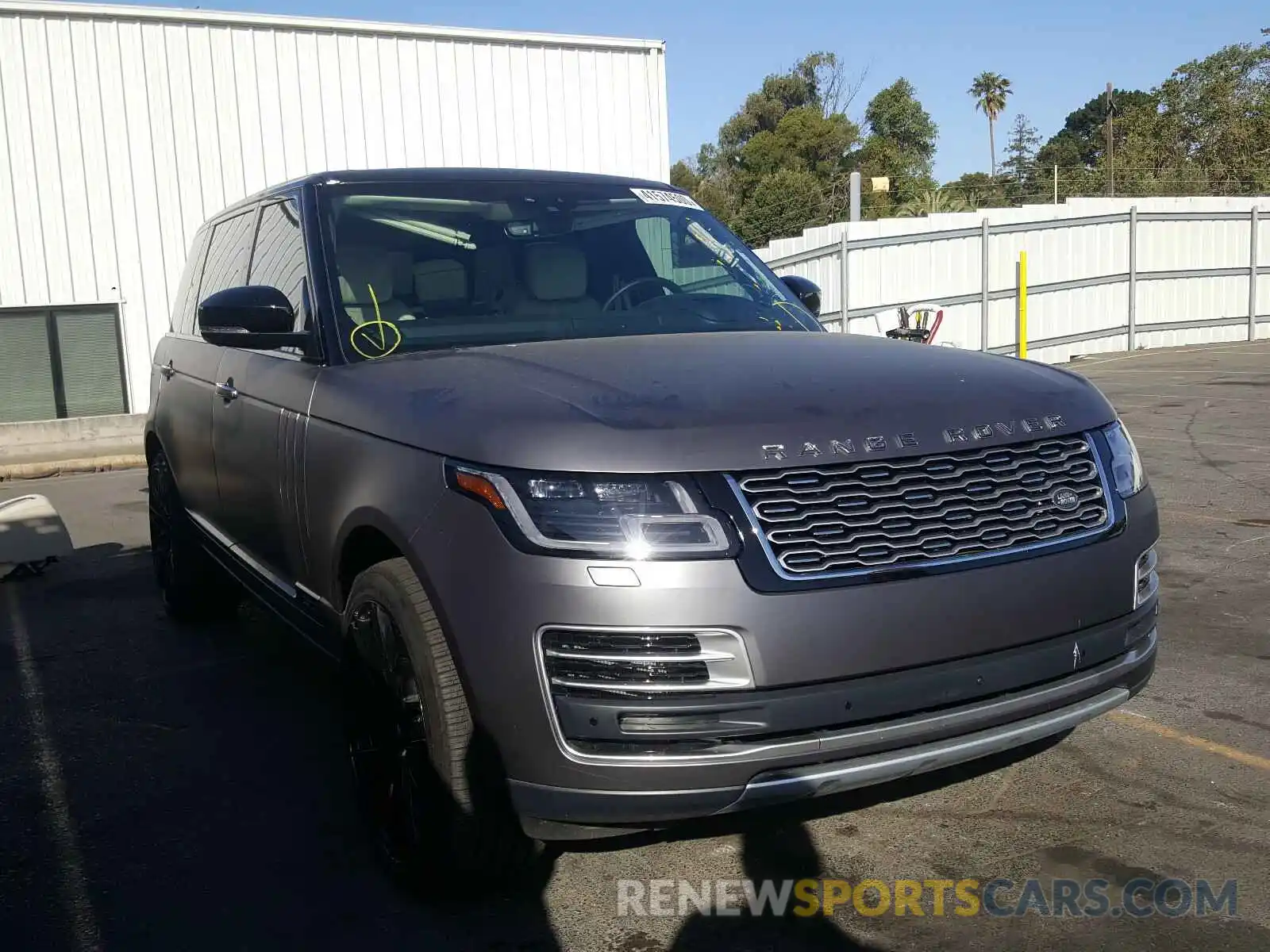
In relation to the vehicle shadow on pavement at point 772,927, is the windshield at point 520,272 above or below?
above

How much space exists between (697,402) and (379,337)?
132cm

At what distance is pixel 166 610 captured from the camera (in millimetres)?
6293

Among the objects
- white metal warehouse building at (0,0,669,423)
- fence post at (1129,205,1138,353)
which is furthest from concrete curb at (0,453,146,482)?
fence post at (1129,205,1138,353)

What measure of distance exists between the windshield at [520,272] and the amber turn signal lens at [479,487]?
1.02 m

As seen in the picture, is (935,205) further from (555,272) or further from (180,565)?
(555,272)

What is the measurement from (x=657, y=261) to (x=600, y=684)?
2.20 metres

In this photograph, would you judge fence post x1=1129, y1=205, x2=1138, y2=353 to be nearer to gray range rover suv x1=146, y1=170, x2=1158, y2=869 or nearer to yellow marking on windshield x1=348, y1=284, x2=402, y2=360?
gray range rover suv x1=146, y1=170, x2=1158, y2=869

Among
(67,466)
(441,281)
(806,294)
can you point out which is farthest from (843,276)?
(441,281)

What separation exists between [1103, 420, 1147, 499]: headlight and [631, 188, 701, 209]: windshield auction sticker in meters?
2.06

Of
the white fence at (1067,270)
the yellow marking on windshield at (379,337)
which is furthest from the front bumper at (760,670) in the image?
the white fence at (1067,270)

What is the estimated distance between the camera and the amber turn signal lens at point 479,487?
266 centimetres

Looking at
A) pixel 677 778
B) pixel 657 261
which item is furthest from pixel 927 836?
pixel 657 261

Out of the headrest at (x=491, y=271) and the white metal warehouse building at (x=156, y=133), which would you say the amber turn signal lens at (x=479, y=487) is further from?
the white metal warehouse building at (x=156, y=133)

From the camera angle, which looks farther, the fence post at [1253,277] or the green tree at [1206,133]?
the green tree at [1206,133]
